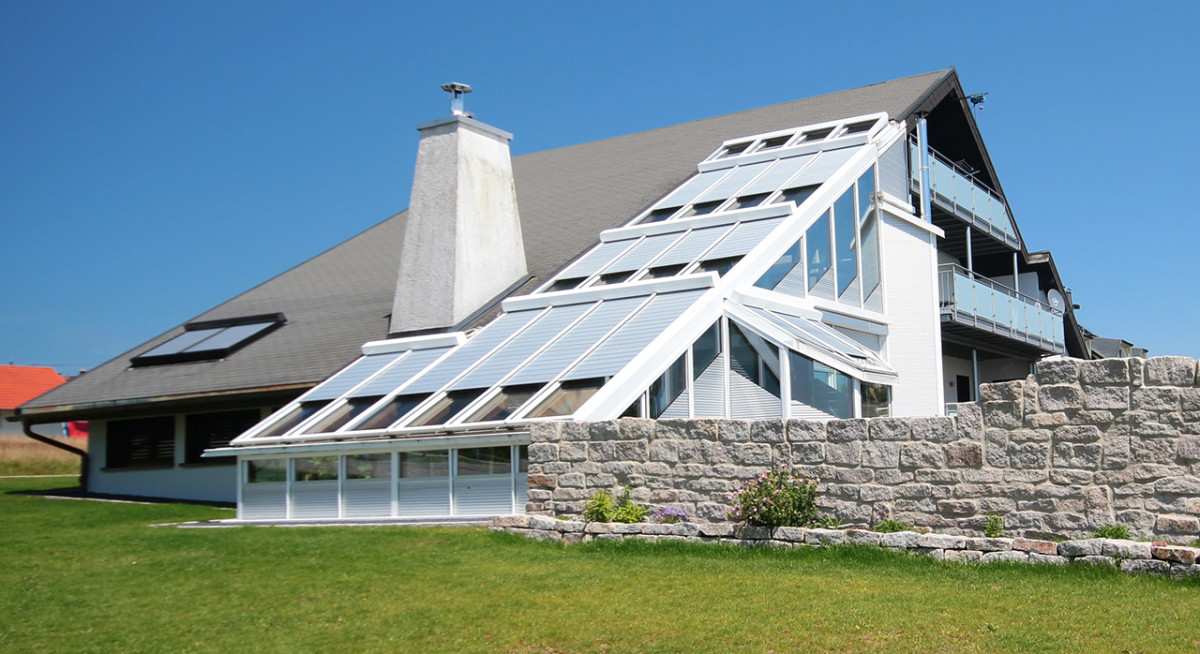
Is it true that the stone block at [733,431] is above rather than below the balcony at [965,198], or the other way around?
below

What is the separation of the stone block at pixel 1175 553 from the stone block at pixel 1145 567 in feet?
0.16

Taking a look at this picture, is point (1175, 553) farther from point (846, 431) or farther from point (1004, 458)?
point (846, 431)

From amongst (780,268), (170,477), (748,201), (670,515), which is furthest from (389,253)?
(670,515)

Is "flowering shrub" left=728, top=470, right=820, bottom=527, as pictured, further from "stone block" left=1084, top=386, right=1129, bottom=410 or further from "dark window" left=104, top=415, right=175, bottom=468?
"dark window" left=104, top=415, right=175, bottom=468

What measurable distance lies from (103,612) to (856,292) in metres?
12.9

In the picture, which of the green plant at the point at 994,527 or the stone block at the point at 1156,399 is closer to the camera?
the stone block at the point at 1156,399

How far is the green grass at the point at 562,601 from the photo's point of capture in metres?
6.71

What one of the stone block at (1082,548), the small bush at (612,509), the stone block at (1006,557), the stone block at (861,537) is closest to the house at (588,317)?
the small bush at (612,509)

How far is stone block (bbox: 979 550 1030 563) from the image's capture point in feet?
28.0

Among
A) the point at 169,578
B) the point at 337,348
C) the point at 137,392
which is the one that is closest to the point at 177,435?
the point at 137,392

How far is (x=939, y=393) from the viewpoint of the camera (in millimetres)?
18500

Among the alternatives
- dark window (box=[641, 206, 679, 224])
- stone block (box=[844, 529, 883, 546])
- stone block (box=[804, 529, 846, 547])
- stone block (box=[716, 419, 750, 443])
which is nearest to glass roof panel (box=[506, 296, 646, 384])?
stone block (box=[716, 419, 750, 443])

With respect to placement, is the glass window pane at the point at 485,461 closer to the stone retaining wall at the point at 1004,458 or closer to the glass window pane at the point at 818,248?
the stone retaining wall at the point at 1004,458

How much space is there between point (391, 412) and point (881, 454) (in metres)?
6.63
